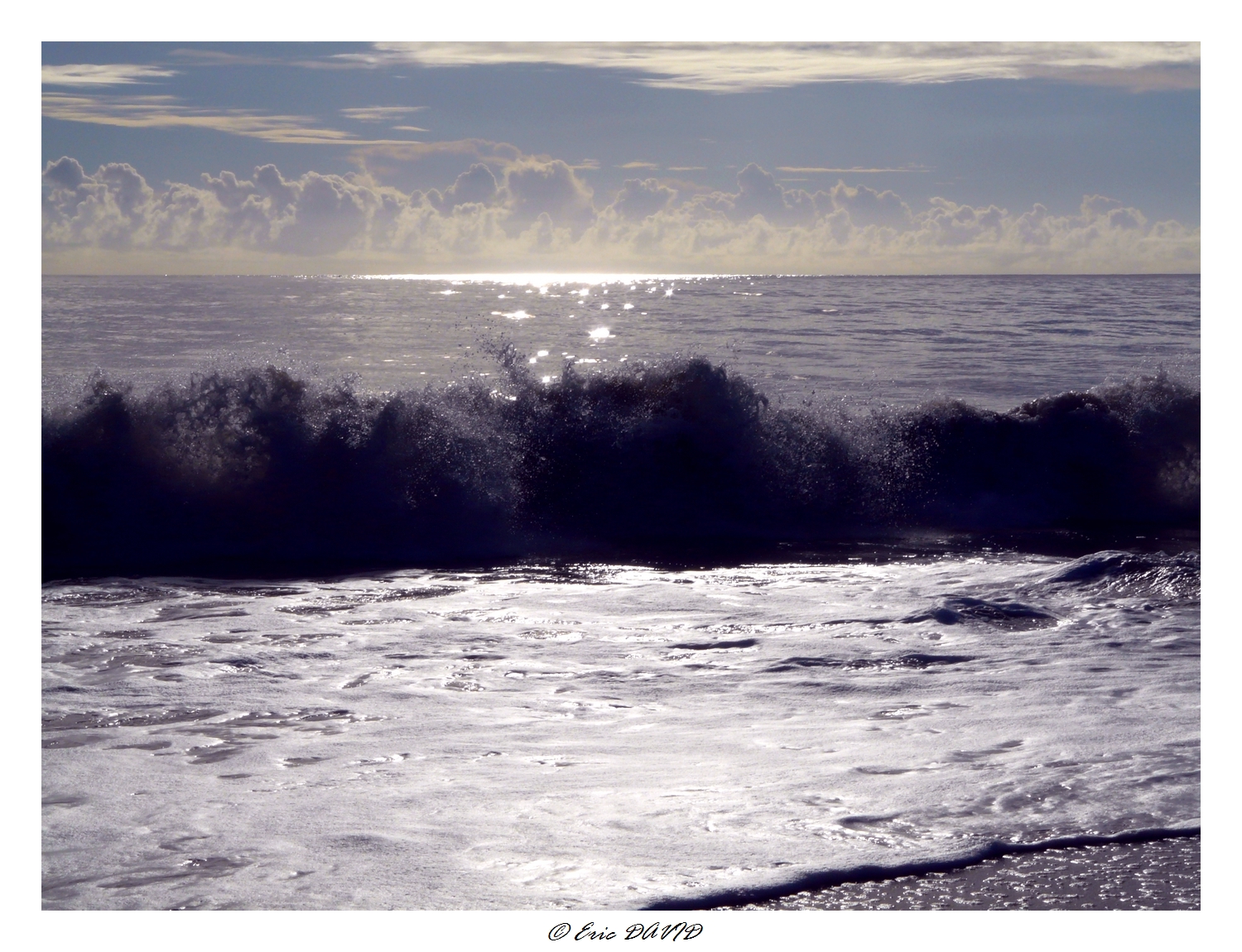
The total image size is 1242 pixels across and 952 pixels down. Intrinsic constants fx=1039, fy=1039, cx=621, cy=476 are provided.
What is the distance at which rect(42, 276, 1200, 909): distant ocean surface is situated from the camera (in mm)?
3486

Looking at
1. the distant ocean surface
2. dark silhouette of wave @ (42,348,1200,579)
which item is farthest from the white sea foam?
dark silhouette of wave @ (42,348,1200,579)

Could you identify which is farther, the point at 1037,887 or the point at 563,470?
the point at 563,470

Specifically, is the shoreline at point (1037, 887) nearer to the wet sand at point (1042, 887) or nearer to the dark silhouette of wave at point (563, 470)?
the wet sand at point (1042, 887)

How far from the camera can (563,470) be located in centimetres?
971

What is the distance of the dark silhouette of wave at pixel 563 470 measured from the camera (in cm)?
851

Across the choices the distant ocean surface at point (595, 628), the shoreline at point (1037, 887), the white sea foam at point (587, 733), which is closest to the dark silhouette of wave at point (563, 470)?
the distant ocean surface at point (595, 628)

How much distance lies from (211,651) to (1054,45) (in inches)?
215

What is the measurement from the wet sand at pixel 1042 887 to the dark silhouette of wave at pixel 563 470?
192 inches

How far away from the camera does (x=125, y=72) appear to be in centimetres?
562

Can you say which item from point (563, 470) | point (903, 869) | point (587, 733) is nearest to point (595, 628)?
point (587, 733)

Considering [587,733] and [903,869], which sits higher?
[587,733]

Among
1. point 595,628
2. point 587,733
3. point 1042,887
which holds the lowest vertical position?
point 1042,887

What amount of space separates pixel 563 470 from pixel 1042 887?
686 cm

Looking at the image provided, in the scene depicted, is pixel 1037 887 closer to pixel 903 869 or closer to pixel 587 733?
pixel 903 869
